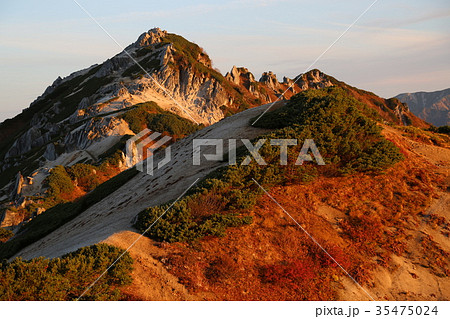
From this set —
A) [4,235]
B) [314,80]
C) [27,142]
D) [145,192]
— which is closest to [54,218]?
[4,235]

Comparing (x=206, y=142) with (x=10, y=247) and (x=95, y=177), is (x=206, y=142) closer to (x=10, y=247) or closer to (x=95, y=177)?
(x=10, y=247)

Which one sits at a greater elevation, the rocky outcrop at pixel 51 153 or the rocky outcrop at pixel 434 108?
the rocky outcrop at pixel 434 108

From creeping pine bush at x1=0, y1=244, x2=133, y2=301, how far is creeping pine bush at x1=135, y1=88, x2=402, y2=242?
244 cm

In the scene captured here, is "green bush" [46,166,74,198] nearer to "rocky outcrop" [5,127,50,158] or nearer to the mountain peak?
"rocky outcrop" [5,127,50,158]

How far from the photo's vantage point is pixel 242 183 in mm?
15758

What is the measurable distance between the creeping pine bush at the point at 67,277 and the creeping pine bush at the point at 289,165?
96.3 inches

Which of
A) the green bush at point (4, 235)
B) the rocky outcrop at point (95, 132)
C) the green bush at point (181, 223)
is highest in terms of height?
the rocky outcrop at point (95, 132)

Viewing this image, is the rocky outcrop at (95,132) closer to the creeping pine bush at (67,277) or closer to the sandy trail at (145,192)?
the sandy trail at (145,192)

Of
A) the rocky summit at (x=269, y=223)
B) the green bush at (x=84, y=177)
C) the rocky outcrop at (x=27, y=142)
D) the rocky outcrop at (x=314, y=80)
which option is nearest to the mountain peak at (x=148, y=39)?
the rocky outcrop at (x=27, y=142)

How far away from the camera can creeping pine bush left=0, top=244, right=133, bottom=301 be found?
9.55 m

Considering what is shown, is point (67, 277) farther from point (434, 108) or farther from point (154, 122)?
point (434, 108)

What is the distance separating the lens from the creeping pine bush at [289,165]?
13.6 meters

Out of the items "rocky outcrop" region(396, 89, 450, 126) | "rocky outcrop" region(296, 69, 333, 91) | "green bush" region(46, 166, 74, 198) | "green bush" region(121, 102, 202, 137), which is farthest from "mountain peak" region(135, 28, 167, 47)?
"rocky outcrop" region(396, 89, 450, 126)

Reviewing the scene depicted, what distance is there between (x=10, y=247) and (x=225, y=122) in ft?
57.1
